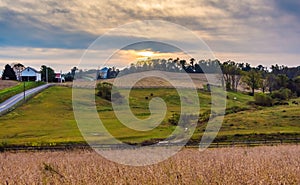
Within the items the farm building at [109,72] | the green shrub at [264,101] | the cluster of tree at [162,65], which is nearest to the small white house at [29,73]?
the green shrub at [264,101]

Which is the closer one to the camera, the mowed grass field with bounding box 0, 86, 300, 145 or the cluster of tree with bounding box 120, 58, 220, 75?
the cluster of tree with bounding box 120, 58, 220, 75

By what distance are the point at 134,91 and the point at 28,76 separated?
65479 millimetres

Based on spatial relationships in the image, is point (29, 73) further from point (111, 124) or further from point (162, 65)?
point (162, 65)

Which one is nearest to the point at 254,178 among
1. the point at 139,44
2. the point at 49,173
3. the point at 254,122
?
the point at 49,173

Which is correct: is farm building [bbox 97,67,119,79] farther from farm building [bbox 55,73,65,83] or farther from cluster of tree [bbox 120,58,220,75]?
farm building [bbox 55,73,65,83]

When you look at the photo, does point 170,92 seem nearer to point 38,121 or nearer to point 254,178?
point 38,121

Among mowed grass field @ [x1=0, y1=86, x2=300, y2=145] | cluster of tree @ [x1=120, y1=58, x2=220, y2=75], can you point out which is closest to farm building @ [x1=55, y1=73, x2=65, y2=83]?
mowed grass field @ [x1=0, y1=86, x2=300, y2=145]

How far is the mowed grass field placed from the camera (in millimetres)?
57062

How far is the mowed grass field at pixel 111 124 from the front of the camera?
57062 millimetres

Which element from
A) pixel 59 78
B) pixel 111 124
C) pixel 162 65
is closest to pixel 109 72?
pixel 162 65

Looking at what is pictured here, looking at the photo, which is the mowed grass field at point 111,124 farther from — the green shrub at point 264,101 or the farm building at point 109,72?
the green shrub at point 264,101

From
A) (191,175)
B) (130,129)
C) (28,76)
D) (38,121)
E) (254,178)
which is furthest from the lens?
(28,76)

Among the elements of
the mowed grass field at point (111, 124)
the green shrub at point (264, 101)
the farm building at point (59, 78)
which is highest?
the farm building at point (59, 78)

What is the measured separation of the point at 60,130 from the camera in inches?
2702
